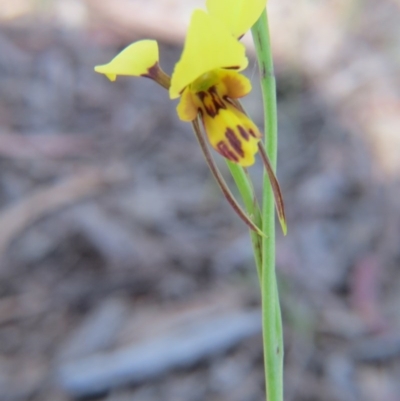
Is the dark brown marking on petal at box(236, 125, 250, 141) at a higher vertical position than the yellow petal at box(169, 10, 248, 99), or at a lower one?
lower

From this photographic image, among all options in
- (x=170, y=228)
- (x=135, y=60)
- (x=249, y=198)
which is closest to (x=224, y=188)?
(x=249, y=198)

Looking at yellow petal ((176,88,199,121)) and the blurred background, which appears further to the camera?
the blurred background

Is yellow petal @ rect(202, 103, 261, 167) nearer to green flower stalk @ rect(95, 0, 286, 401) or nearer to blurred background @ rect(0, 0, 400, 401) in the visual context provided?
green flower stalk @ rect(95, 0, 286, 401)

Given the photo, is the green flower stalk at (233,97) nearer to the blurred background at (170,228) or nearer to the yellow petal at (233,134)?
the yellow petal at (233,134)

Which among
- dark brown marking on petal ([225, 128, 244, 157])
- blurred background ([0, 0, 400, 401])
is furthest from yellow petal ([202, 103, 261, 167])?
blurred background ([0, 0, 400, 401])

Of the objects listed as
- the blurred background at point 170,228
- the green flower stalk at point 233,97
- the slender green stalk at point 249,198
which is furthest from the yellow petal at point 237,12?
the blurred background at point 170,228

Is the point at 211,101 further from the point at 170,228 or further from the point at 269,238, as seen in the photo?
the point at 170,228

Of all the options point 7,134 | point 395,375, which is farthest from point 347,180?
point 7,134
